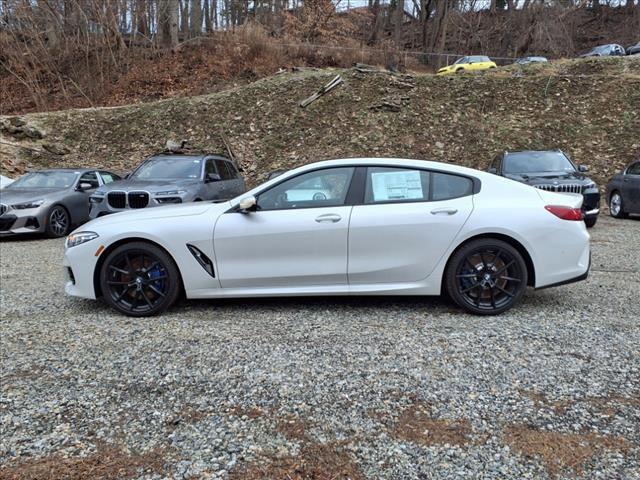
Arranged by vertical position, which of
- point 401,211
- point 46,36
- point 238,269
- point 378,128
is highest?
point 46,36

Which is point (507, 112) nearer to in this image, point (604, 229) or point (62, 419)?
point (604, 229)

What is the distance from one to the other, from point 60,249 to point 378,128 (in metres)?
11.6

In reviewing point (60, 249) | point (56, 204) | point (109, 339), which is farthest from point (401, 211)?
point (56, 204)

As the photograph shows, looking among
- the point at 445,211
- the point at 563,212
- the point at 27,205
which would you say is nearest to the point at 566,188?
the point at 563,212

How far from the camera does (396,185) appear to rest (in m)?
4.45

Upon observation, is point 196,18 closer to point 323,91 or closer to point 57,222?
point 323,91

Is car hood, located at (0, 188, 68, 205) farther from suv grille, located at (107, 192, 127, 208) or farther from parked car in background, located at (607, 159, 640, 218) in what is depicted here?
parked car in background, located at (607, 159, 640, 218)

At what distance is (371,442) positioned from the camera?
97.6 inches

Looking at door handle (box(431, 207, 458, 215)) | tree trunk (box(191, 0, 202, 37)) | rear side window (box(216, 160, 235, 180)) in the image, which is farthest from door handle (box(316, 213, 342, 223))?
tree trunk (box(191, 0, 202, 37))

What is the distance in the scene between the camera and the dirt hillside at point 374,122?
1579cm

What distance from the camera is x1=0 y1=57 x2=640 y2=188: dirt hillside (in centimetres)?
1579

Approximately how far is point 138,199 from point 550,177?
772 centimetres

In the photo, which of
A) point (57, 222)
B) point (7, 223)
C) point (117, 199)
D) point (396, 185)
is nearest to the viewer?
point (396, 185)

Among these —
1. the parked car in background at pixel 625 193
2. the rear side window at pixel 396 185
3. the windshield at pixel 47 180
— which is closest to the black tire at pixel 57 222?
the windshield at pixel 47 180
